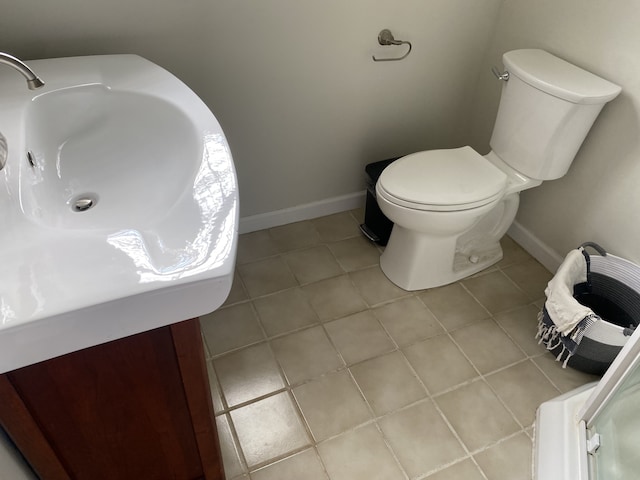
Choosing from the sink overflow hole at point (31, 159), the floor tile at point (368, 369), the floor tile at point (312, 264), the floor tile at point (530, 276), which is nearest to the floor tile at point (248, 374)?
the floor tile at point (368, 369)

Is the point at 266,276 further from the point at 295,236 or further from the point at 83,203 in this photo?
the point at 83,203

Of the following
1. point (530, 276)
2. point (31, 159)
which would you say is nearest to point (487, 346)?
point (530, 276)

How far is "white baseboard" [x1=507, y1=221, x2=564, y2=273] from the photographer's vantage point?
1924 millimetres

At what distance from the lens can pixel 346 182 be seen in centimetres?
213

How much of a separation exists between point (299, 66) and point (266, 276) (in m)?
0.78

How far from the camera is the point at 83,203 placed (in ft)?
3.21

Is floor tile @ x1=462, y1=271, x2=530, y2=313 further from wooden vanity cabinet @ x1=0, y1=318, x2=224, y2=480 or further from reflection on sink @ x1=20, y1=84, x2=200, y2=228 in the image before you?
reflection on sink @ x1=20, y1=84, x2=200, y2=228

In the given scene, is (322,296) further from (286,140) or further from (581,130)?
(581,130)

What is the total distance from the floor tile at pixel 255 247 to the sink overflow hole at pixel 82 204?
3.16ft

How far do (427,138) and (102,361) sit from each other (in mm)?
1730

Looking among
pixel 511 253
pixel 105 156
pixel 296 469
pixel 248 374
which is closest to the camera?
pixel 105 156

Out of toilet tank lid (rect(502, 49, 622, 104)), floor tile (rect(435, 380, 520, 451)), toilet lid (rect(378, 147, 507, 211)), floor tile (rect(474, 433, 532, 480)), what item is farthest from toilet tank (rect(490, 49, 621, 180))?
floor tile (rect(474, 433, 532, 480))

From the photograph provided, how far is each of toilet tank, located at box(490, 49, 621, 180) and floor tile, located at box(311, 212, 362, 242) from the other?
685 mm

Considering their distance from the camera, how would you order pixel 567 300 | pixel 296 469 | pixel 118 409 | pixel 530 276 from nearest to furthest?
pixel 118 409
pixel 296 469
pixel 567 300
pixel 530 276
